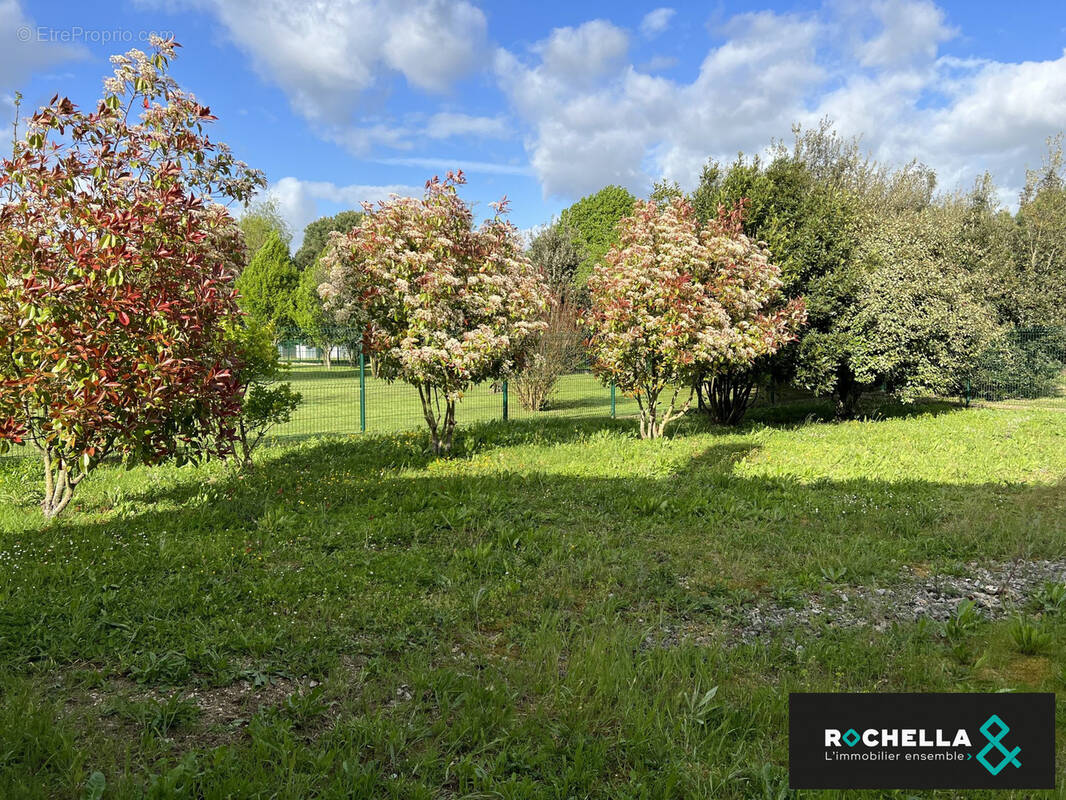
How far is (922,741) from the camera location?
2812mm

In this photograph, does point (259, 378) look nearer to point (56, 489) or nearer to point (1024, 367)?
point (56, 489)

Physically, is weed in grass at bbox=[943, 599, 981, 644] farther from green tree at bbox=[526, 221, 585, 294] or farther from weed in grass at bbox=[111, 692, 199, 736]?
green tree at bbox=[526, 221, 585, 294]

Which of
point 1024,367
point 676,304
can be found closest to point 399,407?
point 676,304

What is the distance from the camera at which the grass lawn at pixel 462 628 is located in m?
2.78

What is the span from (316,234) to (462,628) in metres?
51.5

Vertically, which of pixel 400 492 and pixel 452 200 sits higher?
pixel 452 200

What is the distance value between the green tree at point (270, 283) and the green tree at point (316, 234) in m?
13.0

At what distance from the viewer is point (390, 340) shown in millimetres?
8883

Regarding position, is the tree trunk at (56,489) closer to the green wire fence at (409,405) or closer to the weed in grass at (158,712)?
the weed in grass at (158,712)

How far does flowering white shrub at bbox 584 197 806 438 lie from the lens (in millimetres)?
10188

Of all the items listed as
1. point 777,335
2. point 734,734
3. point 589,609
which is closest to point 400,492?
point 589,609

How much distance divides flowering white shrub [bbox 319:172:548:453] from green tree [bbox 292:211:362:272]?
137 feet

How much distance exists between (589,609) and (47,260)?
5.19 metres

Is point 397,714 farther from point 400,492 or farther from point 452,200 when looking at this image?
point 452,200
